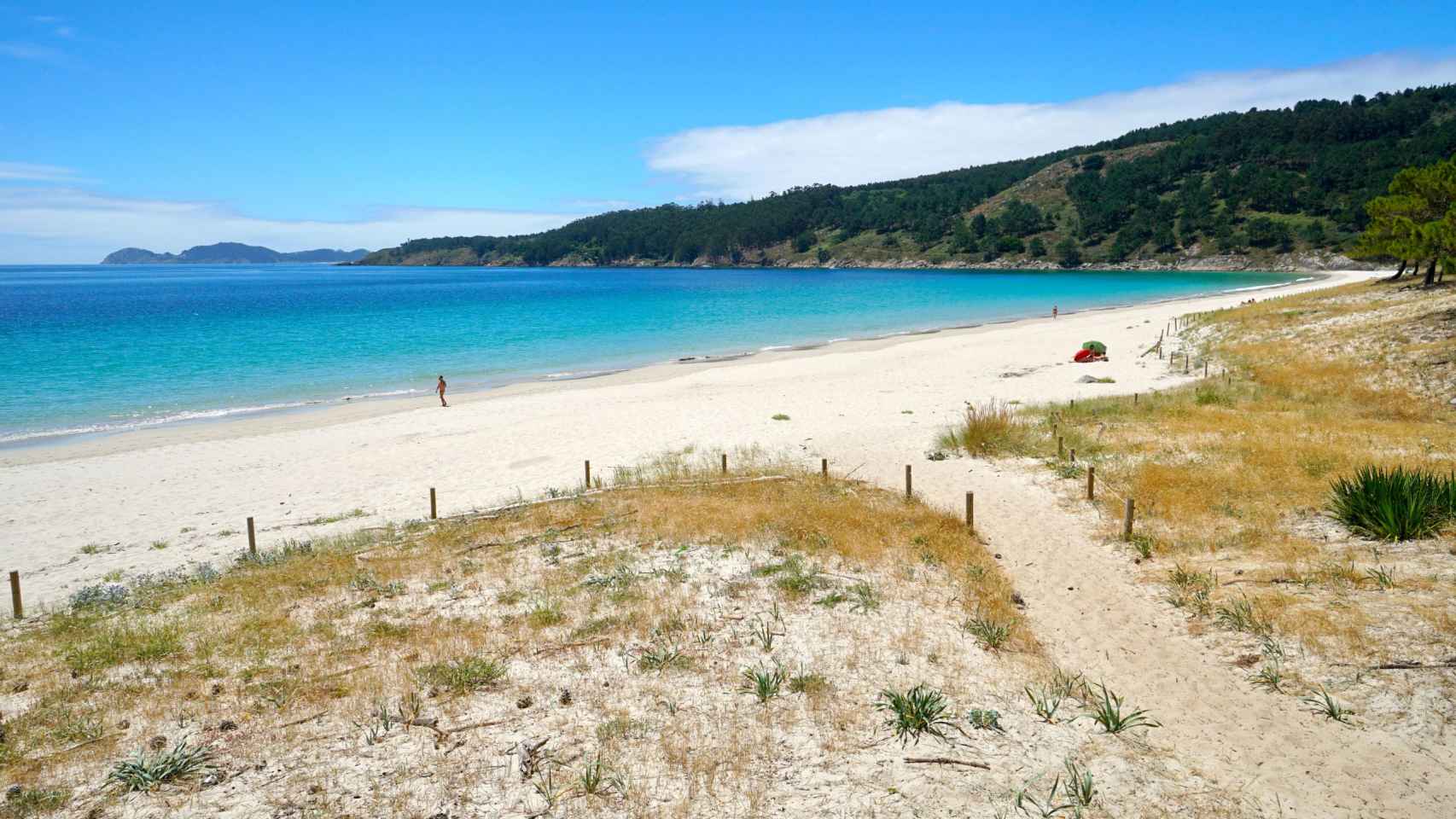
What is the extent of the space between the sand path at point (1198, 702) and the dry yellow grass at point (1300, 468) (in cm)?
63

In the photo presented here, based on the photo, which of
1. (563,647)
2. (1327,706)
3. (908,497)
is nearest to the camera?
(1327,706)

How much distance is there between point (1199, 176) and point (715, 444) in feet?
593

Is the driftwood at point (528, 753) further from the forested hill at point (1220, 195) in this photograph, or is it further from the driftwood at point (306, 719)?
the forested hill at point (1220, 195)

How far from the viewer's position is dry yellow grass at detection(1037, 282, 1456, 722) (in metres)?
8.70

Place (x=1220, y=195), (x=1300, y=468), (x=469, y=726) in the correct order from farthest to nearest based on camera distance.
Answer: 1. (x=1220, y=195)
2. (x=1300, y=468)
3. (x=469, y=726)

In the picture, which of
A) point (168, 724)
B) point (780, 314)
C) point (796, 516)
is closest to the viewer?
point (168, 724)

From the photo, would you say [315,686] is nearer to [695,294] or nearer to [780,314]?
[780,314]

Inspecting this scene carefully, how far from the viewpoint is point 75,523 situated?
17.5 metres

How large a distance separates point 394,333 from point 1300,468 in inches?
2435

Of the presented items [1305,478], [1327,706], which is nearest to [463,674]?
[1327,706]

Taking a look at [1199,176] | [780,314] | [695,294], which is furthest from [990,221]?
[780,314]

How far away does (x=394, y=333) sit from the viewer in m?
62.7

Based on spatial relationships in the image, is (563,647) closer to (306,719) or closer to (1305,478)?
(306,719)

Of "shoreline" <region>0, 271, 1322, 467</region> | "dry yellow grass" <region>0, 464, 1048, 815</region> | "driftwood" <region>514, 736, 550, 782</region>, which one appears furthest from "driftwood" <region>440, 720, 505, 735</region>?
"shoreline" <region>0, 271, 1322, 467</region>
